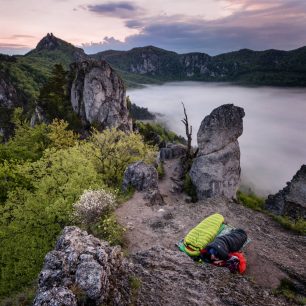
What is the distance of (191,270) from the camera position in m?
19.7

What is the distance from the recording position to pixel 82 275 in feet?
46.3

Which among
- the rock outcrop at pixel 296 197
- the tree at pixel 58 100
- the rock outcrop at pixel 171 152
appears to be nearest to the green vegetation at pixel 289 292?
the rock outcrop at pixel 296 197

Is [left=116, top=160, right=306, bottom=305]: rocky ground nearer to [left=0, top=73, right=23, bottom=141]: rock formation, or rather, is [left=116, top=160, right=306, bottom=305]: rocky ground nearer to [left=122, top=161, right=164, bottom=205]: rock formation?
[left=122, top=161, right=164, bottom=205]: rock formation

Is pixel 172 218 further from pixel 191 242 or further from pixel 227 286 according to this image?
pixel 227 286

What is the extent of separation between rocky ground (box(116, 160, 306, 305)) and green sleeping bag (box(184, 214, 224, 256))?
0.95 m

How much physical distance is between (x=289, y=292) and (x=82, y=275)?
41.3ft

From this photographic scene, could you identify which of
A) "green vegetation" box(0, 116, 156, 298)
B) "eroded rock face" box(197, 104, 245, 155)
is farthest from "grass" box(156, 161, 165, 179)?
"eroded rock face" box(197, 104, 245, 155)

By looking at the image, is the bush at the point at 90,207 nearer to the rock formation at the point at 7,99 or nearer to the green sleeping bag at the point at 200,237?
the green sleeping bag at the point at 200,237

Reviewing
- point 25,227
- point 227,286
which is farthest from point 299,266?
point 25,227

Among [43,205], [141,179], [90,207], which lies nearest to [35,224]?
[43,205]

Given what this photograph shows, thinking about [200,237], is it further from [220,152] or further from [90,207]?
[220,152]

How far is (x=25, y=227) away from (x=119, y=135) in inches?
854

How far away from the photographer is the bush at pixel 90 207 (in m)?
27.2

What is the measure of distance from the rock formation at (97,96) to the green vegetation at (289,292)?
6768cm
